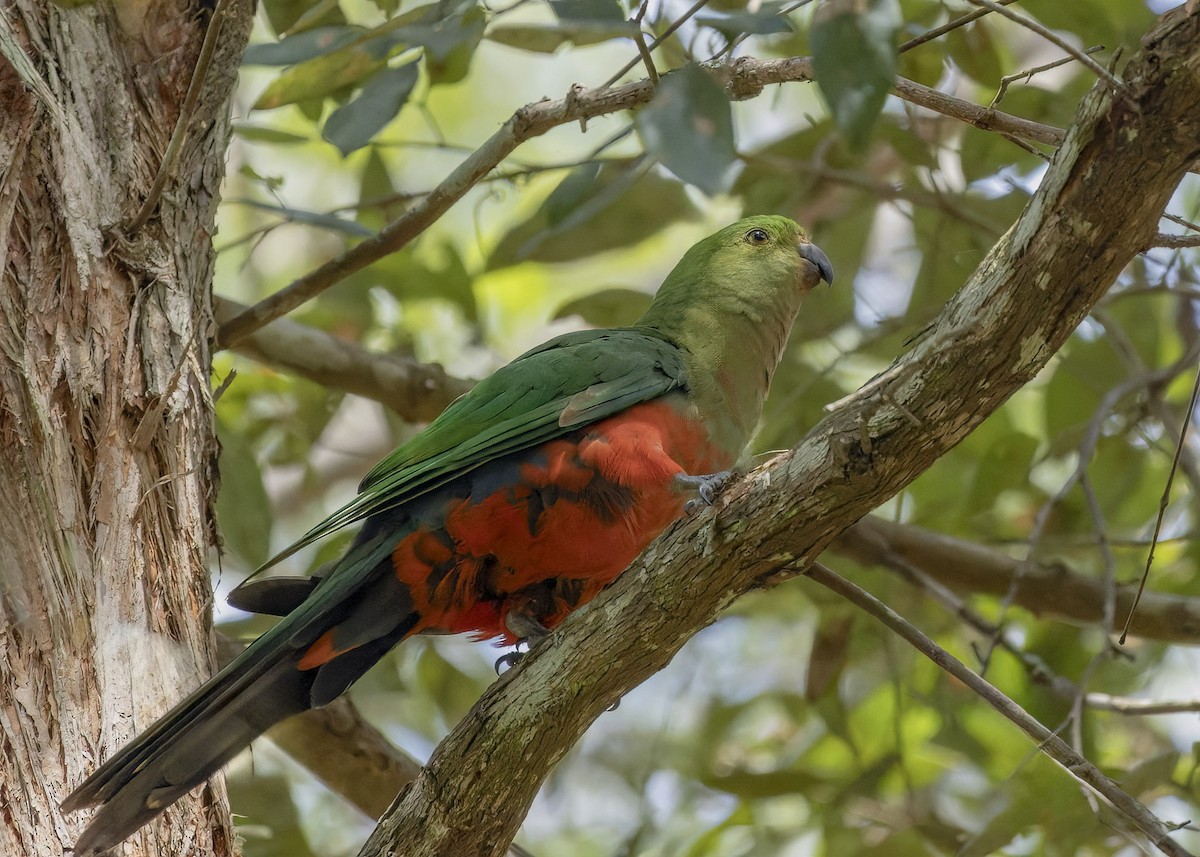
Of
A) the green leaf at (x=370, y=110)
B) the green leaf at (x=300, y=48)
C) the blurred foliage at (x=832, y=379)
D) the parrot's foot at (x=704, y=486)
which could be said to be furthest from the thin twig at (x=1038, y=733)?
the green leaf at (x=300, y=48)

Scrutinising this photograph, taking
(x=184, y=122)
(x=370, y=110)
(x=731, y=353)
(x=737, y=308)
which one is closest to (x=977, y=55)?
(x=737, y=308)

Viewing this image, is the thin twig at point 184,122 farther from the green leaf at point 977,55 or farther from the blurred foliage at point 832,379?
the green leaf at point 977,55

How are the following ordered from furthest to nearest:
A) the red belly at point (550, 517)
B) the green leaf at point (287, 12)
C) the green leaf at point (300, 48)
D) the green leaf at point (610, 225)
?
the green leaf at point (610, 225)
the green leaf at point (287, 12)
the red belly at point (550, 517)
the green leaf at point (300, 48)

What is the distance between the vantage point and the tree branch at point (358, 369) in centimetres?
469

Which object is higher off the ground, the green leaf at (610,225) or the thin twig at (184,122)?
the green leaf at (610,225)

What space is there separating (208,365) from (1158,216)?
8.29ft

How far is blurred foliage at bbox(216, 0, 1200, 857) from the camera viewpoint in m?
3.55

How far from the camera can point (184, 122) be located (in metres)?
2.87

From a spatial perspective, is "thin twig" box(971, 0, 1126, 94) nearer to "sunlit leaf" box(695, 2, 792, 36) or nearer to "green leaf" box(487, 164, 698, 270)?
"sunlit leaf" box(695, 2, 792, 36)

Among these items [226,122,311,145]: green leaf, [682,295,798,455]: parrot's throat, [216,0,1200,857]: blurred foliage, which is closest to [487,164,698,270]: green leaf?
[216,0,1200,857]: blurred foliage

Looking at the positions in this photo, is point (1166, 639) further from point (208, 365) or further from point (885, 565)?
point (208, 365)

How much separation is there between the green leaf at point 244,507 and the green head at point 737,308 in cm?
161

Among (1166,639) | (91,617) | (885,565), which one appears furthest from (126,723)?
(1166,639)

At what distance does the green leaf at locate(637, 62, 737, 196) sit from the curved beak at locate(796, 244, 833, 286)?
8.64ft
